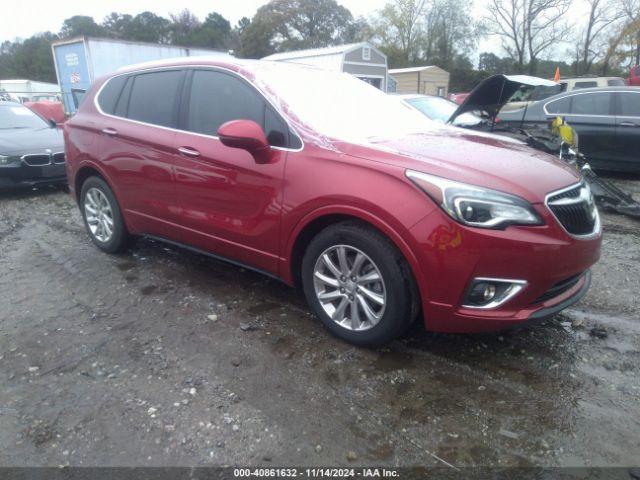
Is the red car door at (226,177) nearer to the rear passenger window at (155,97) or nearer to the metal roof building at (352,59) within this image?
the rear passenger window at (155,97)

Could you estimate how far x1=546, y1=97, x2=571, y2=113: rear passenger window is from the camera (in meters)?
8.07

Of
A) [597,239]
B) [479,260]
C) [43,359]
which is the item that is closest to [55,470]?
[43,359]

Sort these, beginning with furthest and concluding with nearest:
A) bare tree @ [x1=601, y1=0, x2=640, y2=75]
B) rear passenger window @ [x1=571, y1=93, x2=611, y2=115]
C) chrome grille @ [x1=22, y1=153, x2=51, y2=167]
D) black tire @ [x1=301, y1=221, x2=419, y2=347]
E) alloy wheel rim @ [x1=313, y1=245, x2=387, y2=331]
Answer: bare tree @ [x1=601, y1=0, x2=640, y2=75], rear passenger window @ [x1=571, y1=93, x2=611, y2=115], chrome grille @ [x1=22, y1=153, x2=51, y2=167], alloy wheel rim @ [x1=313, y1=245, x2=387, y2=331], black tire @ [x1=301, y1=221, x2=419, y2=347]

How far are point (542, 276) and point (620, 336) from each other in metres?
1.15

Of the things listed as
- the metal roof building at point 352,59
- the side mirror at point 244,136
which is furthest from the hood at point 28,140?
the metal roof building at point 352,59

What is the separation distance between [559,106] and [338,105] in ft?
20.7

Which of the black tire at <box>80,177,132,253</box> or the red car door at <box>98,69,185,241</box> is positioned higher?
the red car door at <box>98,69,185,241</box>

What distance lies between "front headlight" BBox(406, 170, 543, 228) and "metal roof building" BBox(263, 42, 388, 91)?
861 inches

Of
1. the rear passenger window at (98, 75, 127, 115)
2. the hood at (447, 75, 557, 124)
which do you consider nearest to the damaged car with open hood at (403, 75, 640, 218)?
the hood at (447, 75, 557, 124)

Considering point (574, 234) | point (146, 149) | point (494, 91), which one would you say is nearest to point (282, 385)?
point (574, 234)

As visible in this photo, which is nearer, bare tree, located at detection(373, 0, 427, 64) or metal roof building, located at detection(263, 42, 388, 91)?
metal roof building, located at detection(263, 42, 388, 91)

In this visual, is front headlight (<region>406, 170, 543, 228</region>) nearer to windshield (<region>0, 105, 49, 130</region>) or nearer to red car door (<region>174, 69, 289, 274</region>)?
red car door (<region>174, 69, 289, 274</region>)

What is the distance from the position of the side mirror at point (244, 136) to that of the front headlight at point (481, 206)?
114cm

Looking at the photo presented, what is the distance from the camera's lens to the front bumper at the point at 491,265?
94.9 inches
